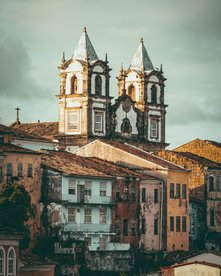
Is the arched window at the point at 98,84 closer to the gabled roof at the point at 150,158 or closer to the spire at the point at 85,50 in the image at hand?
the spire at the point at 85,50

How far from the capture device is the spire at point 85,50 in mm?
156625

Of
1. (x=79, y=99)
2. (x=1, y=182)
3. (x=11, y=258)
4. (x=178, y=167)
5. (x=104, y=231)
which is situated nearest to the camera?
(x=11, y=258)

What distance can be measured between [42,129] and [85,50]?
32.7ft

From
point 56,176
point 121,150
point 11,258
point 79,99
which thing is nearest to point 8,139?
point 56,176

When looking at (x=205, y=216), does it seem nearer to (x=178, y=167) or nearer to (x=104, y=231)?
(x=178, y=167)

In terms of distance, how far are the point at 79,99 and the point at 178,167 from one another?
1133 inches

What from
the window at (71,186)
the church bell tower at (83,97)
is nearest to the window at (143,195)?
the window at (71,186)

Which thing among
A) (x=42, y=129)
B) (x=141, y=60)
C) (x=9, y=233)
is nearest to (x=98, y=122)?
(x=42, y=129)

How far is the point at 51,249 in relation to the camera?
113 metres

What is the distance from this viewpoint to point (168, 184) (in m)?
127

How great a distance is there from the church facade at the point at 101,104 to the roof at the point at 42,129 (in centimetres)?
109

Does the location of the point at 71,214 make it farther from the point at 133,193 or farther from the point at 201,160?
the point at 201,160

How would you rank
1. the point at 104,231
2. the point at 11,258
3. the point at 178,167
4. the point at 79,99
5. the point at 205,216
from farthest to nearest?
the point at 79,99
the point at 205,216
the point at 178,167
the point at 104,231
the point at 11,258

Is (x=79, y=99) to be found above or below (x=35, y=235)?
above
